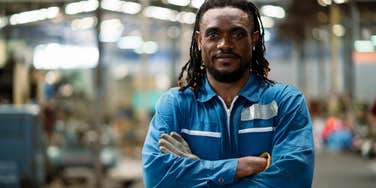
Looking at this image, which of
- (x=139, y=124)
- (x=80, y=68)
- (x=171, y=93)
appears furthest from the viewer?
(x=139, y=124)

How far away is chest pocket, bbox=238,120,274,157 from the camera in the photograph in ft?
9.19

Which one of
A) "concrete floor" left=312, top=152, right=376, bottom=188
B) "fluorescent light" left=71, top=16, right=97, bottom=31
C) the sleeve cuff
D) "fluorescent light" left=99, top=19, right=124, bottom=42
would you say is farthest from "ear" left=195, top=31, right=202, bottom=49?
"fluorescent light" left=99, top=19, right=124, bottom=42

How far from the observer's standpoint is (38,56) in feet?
52.2

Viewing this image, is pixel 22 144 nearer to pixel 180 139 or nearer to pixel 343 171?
pixel 343 171

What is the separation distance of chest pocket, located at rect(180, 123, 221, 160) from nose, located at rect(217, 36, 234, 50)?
0.93 ft

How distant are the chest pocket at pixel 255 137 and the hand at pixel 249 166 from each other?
0.20ft

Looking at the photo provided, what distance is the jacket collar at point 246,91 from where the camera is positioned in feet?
9.37

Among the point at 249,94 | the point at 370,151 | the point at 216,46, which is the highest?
the point at 216,46

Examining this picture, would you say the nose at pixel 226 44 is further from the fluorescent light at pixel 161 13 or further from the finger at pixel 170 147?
the fluorescent light at pixel 161 13

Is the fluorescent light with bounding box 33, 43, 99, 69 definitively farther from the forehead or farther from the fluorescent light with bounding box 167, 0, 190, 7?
the forehead

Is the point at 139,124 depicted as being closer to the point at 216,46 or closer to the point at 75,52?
the point at 75,52

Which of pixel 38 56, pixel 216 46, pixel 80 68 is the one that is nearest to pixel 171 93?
pixel 216 46

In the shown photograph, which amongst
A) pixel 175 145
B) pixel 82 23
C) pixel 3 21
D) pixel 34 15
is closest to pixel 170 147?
pixel 175 145

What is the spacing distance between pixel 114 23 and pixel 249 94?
19.3 meters
